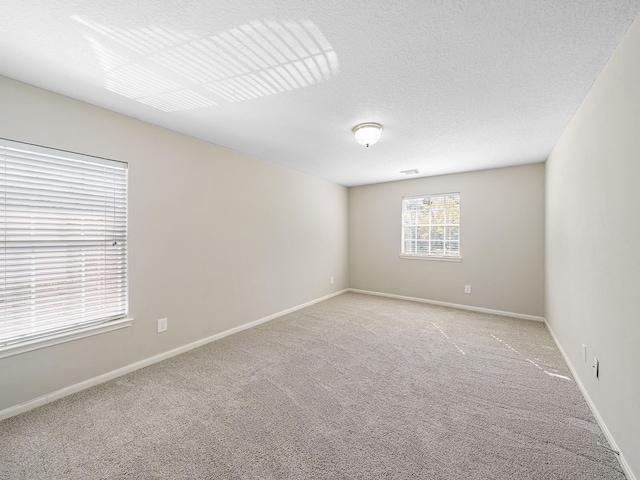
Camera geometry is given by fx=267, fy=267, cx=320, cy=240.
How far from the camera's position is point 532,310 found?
3932mm

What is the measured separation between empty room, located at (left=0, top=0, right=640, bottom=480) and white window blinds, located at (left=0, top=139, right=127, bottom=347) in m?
0.02

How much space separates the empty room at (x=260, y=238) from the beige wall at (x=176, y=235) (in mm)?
20

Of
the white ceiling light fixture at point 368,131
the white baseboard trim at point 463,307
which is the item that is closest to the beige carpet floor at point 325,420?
the white baseboard trim at point 463,307

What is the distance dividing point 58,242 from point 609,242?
385 centimetres

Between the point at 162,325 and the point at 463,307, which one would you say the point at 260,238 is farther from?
the point at 463,307

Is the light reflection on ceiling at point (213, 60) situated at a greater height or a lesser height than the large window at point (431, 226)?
greater

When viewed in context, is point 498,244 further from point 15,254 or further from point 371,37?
point 15,254

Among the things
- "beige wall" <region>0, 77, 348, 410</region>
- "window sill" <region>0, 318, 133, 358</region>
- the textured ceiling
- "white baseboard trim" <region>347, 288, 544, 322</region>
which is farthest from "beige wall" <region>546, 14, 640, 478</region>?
"window sill" <region>0, 318, 133, 358</region>

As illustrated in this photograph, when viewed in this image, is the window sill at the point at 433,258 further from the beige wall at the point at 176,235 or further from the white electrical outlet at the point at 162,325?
the white electrical outlet at the point at 162,325

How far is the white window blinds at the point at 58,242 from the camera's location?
1.88 meters

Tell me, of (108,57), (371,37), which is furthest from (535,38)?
(108,57)

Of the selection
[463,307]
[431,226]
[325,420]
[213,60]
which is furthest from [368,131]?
[463,307]

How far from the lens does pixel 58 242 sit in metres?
2.09

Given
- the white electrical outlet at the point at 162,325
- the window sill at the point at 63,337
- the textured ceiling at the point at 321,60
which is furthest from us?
the white electrical outlet at the point at 162,325
